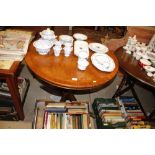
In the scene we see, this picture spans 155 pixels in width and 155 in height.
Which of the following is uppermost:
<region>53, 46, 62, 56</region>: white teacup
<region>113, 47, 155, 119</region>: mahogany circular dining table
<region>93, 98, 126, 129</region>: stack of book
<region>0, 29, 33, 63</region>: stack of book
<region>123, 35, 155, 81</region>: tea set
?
<region>53, 46, 62, 56</region>: white teacup

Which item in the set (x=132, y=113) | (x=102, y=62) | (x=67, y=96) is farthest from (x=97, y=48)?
(x=132, y=113)

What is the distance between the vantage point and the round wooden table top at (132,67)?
6.10 ft

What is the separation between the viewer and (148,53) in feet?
7.34

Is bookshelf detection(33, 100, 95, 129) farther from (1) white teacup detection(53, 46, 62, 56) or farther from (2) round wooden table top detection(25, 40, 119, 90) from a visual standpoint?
(1) white teacup detection(53, 46, 62, 56)

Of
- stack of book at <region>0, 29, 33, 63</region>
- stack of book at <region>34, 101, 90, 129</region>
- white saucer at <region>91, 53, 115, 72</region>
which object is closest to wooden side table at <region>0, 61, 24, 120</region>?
stack of book at <region>0, 29, 33, 63</region>

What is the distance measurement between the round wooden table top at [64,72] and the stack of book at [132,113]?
0.63 meters

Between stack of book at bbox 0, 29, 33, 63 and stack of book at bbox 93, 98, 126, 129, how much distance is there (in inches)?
41.8

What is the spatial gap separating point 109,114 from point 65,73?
0.76 metres

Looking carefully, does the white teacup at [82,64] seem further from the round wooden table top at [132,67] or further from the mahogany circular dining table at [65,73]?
the round wooden table top at [132,67]

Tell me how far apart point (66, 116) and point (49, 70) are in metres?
0.51

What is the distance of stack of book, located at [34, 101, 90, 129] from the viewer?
1.70 m

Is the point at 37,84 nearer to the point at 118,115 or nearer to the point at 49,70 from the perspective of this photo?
the point at 49,70

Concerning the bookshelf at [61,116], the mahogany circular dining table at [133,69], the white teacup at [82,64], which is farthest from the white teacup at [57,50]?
the mahogany circular dining table at [133,69]

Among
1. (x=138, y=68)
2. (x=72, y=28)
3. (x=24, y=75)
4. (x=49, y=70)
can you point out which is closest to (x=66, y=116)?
(x=49, y=70)
